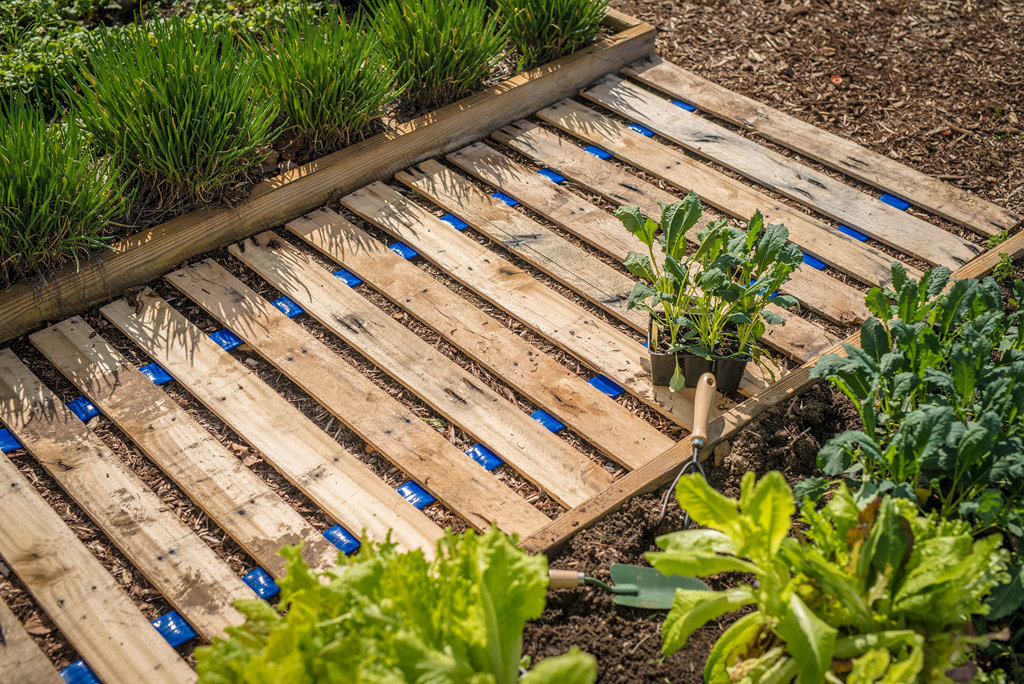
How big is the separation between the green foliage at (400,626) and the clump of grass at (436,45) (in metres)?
2.36

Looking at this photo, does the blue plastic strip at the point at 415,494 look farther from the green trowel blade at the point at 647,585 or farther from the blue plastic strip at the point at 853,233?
the blue plastic strip at the point at 853,233

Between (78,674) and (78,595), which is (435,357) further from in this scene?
(78,674)

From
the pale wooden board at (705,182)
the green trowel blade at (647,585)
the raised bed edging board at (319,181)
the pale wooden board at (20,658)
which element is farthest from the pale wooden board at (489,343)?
the pale wooden board at (20,658)

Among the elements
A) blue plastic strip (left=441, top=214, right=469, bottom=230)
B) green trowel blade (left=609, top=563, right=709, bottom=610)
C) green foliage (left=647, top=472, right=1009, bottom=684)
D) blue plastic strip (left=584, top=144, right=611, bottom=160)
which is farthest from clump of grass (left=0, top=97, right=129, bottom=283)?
green foliage (left=647, top=472, right=1009, bottom=684)

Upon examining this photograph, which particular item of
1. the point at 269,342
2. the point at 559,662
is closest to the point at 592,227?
the point at 269,342

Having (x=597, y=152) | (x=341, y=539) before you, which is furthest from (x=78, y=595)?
(x=597, y=152)

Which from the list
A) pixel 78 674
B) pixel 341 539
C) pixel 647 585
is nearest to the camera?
pixel 78 674

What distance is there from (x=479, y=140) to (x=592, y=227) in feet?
2.49

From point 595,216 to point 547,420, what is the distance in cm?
102

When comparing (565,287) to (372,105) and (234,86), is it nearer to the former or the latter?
(372,105)

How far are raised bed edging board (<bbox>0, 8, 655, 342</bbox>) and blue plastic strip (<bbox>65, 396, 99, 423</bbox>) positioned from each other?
0.37 m

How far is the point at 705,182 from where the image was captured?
11.9 ft

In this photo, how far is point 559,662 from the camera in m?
1.49

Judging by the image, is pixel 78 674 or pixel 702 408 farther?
pixel 702 408
